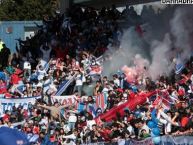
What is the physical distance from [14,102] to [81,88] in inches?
99.4

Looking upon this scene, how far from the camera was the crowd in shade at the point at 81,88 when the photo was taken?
1756cm

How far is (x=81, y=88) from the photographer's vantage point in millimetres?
22594

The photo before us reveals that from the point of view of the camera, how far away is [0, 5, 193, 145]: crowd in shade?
17562mm

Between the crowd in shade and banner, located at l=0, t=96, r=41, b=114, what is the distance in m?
0.18

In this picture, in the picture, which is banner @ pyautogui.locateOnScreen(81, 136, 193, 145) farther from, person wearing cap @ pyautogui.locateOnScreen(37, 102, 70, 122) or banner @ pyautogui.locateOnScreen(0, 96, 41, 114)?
banner @ pyautogui.locateOnScreen(0, 96, 41, 114)

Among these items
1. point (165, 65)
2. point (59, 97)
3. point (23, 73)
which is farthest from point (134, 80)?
point (23, 73)

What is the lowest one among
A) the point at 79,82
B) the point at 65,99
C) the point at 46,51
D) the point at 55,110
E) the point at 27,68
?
the point at 55,110

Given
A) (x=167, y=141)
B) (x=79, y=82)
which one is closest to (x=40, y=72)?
(x=79, y=82)

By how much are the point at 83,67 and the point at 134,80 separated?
2801mm

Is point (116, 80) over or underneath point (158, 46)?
underneath

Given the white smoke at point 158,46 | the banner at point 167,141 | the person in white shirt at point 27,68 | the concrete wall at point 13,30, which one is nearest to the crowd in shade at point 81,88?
the person in white shirt at point 27,68

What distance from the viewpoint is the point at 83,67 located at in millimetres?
23484

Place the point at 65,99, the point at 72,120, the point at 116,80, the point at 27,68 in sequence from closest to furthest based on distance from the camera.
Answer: the point at 72,120, the point at 116,80, the point at 65,99, the point at 27,68

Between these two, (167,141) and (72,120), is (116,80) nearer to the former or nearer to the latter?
(72,120)
